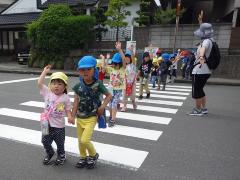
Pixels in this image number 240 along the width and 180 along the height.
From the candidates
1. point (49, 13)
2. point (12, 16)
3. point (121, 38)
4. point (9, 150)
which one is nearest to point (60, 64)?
point (49, 13)

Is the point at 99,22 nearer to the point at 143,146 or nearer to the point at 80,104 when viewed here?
the point at 143,146

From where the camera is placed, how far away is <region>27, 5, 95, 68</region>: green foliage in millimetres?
17531

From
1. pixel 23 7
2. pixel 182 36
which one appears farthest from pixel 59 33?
pixel 23 7

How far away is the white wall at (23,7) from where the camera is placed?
25711 millimetres

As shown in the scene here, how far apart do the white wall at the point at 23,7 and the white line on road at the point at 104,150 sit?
22275 mm

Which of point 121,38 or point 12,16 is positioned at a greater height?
point 12,16

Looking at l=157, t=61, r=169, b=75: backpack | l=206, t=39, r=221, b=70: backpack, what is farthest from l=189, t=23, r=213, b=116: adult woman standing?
l=157, t=61, r=169, b=75: backpack

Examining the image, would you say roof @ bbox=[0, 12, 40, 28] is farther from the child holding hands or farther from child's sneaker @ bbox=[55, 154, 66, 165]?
the child holding hands

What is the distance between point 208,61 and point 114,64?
2170 mm

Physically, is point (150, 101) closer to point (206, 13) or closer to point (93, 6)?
point (93, 6)

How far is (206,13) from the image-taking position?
991 inches

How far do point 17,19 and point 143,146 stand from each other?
22.6 metres

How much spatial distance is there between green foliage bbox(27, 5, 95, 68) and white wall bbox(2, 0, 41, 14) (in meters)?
7.86

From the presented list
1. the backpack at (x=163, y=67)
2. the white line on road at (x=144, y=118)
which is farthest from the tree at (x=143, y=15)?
the white line on road at (x=144, y=118)
